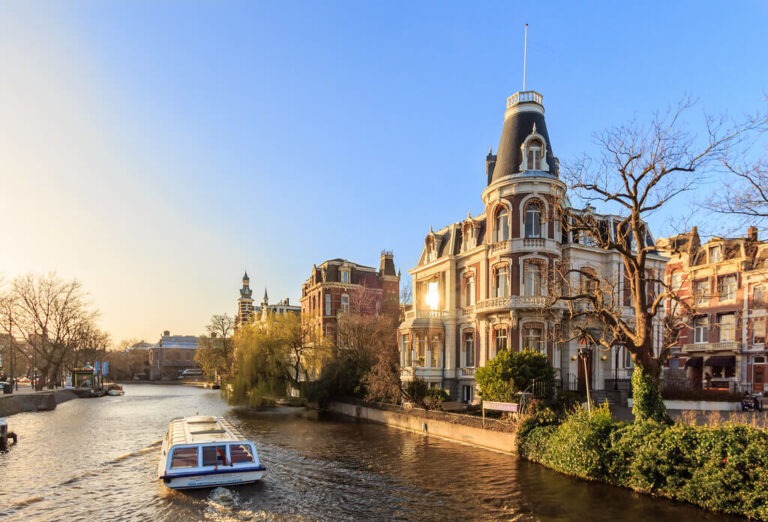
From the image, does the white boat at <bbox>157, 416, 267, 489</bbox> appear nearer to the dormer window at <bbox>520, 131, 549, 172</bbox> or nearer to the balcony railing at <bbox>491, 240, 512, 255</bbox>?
the balcony railing at <bbox>491, 240, 512, 255</bbox>

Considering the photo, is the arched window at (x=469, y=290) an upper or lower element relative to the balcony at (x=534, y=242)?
lower

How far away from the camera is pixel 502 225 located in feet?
113

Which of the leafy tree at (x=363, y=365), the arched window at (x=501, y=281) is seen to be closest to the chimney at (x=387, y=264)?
the leafy tree at (x=363, y=365)

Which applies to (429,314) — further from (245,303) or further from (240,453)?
(245,303)

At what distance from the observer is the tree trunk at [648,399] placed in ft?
62.1

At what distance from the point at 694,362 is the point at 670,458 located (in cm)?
3698

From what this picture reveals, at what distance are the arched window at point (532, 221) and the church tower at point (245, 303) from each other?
9053cm

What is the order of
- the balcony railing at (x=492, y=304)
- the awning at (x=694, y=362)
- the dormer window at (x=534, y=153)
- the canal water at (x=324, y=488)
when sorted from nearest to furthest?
the canal water at (x=324, y=488)
the balcony railing at (x=492, y=304)
the dormer window at (x=534, y=153)
the awning at (x=694, y=362)

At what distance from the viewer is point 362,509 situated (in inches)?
627

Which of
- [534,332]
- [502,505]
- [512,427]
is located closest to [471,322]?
[534,332]

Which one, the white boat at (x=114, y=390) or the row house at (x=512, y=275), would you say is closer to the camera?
the row house at (x=512, y=275)

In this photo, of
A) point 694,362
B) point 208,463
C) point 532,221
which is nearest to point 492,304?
point 532,221

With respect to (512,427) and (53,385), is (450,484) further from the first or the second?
(53,385)

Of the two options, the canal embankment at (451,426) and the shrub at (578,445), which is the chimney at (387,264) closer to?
the canal embankment at (451,426)
